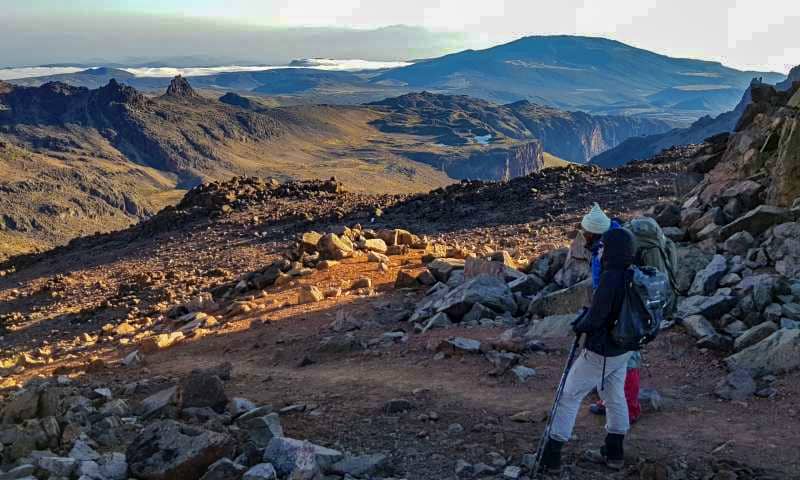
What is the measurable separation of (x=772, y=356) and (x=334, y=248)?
9864mm

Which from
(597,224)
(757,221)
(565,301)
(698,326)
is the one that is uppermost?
(597,224)

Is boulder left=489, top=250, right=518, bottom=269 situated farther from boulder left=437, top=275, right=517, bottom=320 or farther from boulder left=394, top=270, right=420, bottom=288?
boulder left=394, top=270, right=420, bottom=288

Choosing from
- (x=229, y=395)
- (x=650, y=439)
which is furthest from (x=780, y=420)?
(x=229, y=395)

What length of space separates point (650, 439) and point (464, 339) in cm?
342

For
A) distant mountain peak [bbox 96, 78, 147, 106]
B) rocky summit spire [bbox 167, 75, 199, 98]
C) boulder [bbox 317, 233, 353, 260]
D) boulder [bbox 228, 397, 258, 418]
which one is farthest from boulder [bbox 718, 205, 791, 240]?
rocky summit spire [bbox 167, 75, 199, 98]

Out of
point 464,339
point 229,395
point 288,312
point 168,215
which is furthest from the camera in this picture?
point 168,215

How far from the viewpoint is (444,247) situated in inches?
645

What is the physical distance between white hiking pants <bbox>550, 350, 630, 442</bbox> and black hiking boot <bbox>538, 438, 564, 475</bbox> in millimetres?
68

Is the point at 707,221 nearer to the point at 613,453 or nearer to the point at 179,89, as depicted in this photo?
the point at 613,453

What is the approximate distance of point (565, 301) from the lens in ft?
34.7

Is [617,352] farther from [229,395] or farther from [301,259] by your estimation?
[301,259]

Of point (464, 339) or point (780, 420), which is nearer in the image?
point (780, 420)

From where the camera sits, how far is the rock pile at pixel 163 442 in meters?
6.05

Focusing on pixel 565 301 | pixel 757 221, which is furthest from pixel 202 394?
pixel 757 221
